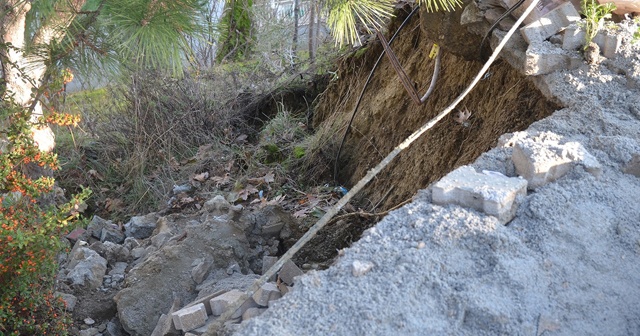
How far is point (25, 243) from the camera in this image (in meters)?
2.59

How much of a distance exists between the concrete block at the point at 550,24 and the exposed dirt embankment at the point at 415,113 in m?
0.23

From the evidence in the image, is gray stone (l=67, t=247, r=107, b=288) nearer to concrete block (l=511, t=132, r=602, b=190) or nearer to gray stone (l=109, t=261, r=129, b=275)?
gray stone (l=109, t=261, r=129, b=275)

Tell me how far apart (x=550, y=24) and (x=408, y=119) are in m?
1.40

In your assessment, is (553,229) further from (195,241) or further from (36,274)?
(36,274)

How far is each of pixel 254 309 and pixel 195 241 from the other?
119 cm

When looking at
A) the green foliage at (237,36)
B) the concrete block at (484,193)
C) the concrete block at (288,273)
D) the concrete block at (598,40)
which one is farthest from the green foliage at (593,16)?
the green foliage at (237,36)

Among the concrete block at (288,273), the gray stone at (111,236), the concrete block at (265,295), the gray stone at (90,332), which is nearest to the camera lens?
the concrete block at (265,295)

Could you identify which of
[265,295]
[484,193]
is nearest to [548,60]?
[484,193]

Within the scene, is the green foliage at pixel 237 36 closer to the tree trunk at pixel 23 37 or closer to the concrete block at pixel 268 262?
the tree trunk at pixel 23 37

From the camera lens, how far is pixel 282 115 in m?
5.67

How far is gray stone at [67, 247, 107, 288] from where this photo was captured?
3416 mm

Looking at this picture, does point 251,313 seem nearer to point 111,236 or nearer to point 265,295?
point 265,295

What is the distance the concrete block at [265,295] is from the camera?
88.3 inches

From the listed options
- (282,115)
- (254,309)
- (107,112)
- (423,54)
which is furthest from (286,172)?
(254,309)
